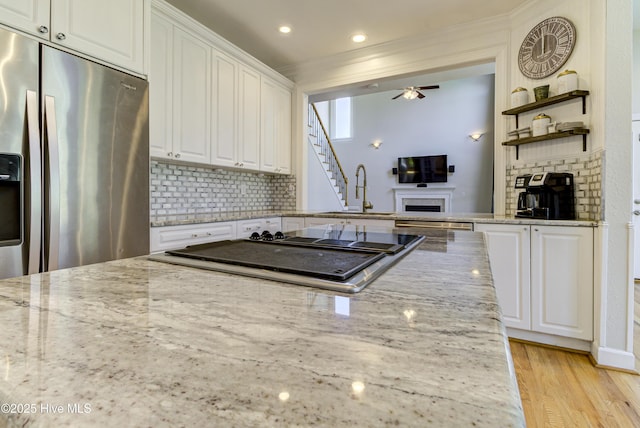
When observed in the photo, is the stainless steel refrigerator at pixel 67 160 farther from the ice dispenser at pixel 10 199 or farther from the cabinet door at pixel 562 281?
the cabinet door at pixel 562 281

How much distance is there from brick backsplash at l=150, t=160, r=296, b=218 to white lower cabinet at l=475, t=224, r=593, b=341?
2.45 meters

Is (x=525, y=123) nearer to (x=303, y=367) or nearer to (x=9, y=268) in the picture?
(x=303, y=367)

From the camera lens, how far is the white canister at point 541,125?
8.27ft

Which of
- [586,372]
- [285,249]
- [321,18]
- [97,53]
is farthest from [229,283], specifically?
[321,18]

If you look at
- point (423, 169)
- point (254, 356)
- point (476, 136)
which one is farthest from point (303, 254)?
point (476, 136)

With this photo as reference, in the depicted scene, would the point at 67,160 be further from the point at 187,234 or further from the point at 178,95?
the point at 178,95

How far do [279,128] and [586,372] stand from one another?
3.54 meters

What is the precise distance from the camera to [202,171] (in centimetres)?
320

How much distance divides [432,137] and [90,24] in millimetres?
6756

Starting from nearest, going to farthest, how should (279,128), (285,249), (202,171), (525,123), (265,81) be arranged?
(285,249) < (525,123) < (202,171) < (265,81) < (279,128)

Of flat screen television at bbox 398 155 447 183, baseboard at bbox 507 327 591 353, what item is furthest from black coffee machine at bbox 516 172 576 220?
flat screen television at bbox 398 155 447 183

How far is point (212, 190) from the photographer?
3.33 m

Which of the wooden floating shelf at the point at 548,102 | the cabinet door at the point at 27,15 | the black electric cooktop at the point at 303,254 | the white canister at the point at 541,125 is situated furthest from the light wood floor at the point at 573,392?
the cabinet door at the point at 27,15

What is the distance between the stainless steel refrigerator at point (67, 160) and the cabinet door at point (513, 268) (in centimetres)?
253
